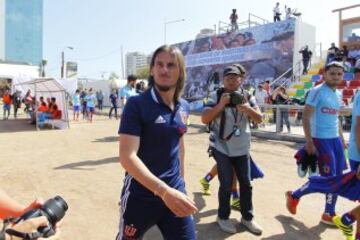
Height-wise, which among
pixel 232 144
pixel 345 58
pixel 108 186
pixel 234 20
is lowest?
pixel 108 186

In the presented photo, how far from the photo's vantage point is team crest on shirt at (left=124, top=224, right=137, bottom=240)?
102 inches

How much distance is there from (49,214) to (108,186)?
4.84 meters

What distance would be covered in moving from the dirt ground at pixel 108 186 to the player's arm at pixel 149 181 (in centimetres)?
207

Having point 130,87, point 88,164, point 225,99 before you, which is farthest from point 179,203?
point 130,87

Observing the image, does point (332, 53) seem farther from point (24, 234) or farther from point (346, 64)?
point (24, 234)

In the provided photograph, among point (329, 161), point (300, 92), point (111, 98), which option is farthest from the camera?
point (111, 98)

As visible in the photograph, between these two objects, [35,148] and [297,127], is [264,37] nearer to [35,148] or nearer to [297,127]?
[297,127]

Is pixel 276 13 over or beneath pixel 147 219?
over

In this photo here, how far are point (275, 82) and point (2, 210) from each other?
20985 millimetres

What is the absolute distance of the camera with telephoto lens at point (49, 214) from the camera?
1441 millimetres

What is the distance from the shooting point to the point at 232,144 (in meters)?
4.36

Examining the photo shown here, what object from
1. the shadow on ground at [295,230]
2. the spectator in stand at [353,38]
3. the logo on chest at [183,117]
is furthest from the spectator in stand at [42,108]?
the spectator in stand at [353,38]

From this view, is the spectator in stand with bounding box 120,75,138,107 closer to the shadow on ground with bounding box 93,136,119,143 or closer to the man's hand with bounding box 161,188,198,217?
the shadow on ground with bounding box 93,136,119,143

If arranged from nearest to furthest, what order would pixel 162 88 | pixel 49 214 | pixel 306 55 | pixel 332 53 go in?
pixel 49 214, pixel 162 88, pixel 332 53, pixel 306 55
